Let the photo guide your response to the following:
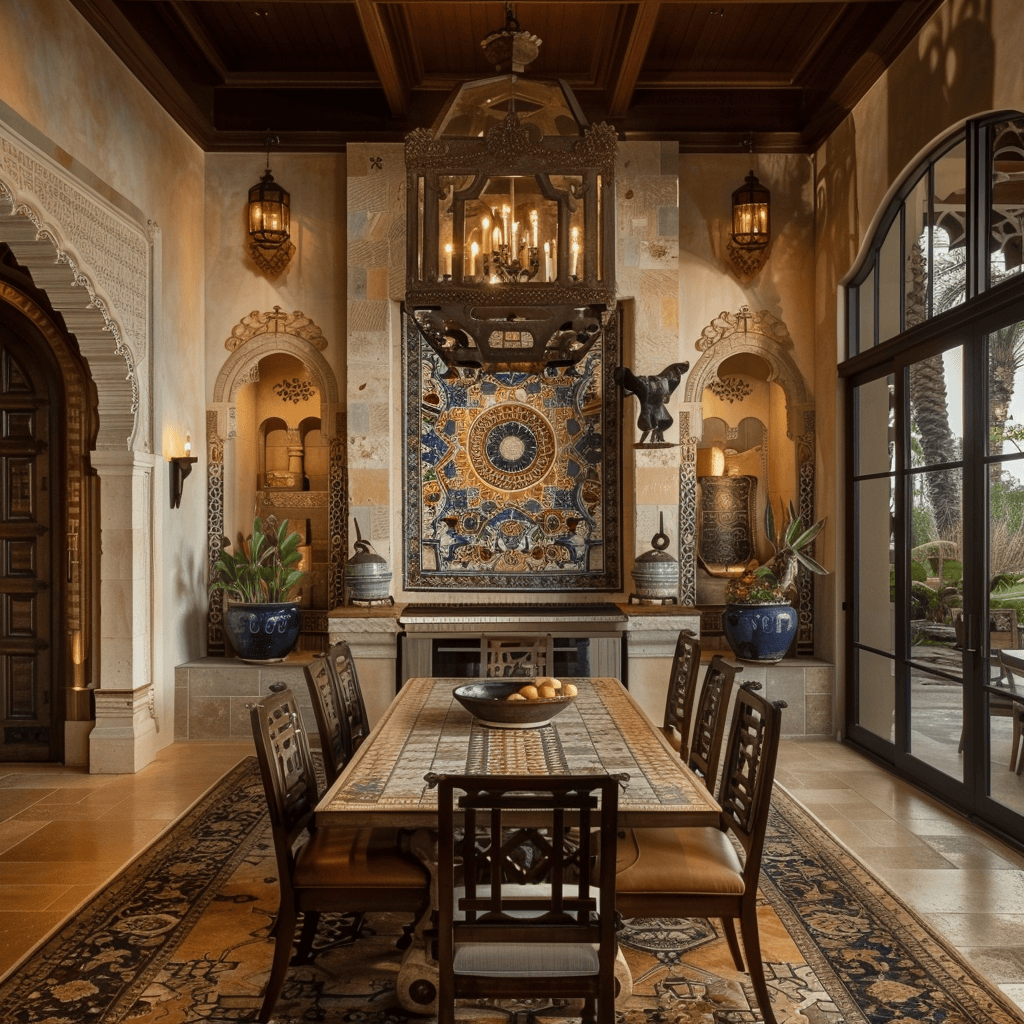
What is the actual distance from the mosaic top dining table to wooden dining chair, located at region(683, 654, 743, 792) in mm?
219

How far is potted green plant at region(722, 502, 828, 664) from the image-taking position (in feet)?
22.9

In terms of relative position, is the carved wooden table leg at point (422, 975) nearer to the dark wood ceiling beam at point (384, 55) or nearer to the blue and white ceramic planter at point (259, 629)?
the blue and white ceramic planter at point (259, 629)

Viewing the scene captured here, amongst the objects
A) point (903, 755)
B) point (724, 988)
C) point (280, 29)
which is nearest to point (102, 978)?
point (724, 988)

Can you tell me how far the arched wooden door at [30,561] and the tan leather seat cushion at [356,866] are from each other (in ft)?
12.9

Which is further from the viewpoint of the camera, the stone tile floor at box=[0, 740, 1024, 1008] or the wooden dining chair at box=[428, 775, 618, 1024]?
the stone tile floor at box=[0, 740, 1024, 1008]

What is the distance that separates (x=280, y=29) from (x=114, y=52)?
1.26 metres

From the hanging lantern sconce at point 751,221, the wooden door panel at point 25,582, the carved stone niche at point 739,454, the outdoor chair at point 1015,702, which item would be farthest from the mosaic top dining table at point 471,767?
the hanging lantern sconce at point 751,221

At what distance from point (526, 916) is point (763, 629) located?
188 inches

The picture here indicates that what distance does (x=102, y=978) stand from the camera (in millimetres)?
3361

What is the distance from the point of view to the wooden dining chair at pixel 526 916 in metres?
2.38

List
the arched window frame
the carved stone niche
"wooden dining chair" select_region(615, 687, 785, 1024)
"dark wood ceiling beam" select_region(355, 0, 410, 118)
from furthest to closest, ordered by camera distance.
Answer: the carved stone niche → "dark wood ceiling beam" select_region(355, 0, 410, 118) → the arched window frame → "wooden dining chair" select_region(615, 687, 785, 1024)

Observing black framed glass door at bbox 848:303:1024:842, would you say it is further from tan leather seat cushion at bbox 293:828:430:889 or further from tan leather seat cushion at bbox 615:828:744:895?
tan leather seat cushion at bbox 293:828:430:889

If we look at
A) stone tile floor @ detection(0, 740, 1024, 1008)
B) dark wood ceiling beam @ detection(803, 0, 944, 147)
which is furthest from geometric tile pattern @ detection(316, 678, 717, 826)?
dark wood ceiling beam @ detection(803, 0, 944, 147)

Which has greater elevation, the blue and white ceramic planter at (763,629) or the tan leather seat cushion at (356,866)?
the blue and white ceramic planter at (763,629)
